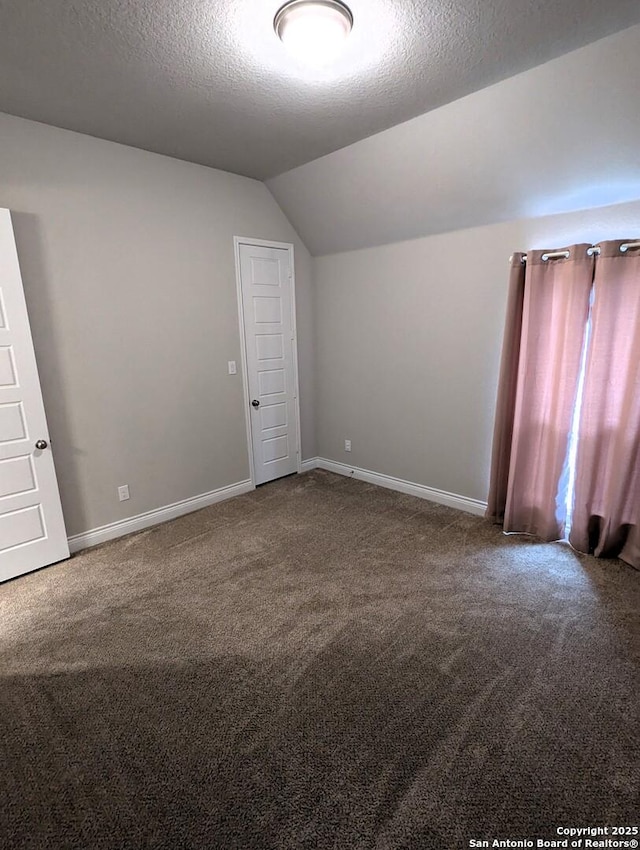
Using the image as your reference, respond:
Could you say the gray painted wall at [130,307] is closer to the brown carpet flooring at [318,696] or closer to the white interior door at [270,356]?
the white interior door at [270,356]

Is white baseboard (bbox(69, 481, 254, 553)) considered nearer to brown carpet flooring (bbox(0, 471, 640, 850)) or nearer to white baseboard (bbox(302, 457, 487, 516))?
brown carpet flooring (bbox(0, 471, 640, 850))

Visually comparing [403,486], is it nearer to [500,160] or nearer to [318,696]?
[318,696]

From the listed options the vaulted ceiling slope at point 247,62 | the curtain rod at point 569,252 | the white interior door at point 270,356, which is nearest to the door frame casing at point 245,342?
the white interior door at point 270,356

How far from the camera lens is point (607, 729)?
5.40ft

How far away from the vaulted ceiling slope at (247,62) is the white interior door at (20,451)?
0.85 meters

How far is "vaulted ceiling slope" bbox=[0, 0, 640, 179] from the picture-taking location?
1683mm

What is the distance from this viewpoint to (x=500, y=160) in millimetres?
2613

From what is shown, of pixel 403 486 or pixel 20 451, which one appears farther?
pixel 403 486

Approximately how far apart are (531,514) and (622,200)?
2.13 meters

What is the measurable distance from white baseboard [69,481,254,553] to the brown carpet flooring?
20 centimetres

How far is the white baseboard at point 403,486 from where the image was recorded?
3.57 metres

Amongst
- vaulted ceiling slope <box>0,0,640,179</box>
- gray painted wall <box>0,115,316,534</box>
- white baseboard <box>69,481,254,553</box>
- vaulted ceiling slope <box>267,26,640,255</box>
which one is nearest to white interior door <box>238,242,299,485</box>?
gray painted wall <box>0,115,316,534</box>

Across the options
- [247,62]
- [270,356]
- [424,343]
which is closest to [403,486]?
[424,343]

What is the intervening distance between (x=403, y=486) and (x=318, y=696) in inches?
95.9
